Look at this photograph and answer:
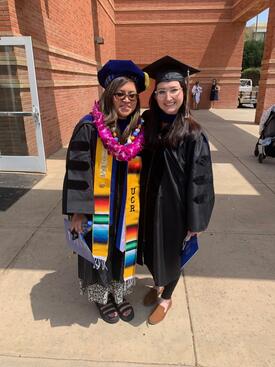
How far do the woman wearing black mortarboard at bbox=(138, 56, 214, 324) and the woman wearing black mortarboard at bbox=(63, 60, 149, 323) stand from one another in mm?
96

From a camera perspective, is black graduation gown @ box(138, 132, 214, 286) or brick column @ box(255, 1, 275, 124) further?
brick column @ box(255, 1, 275, 124)

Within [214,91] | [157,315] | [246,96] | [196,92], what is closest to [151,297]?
[157,315]

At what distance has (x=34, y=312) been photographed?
8.95ft

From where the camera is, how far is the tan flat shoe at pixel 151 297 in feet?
9.32

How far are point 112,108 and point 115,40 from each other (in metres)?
19.6

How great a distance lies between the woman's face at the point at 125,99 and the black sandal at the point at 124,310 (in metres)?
1.55

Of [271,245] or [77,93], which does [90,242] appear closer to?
[271,245]

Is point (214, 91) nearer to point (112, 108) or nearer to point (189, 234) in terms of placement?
point (189, 234)

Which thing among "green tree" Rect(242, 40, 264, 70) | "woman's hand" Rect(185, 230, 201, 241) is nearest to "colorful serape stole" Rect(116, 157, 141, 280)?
"woman's hand" Rect(185, 230, 201, 241)

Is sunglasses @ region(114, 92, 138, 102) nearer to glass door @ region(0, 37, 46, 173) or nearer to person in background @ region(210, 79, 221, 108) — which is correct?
glass door @ region(0, 37, 46, 173)

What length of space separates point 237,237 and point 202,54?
18432 mm

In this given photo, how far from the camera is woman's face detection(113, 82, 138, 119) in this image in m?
2.14

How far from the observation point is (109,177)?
230cm

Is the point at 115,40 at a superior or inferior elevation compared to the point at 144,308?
superior
